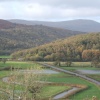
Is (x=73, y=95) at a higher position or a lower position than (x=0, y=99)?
lower

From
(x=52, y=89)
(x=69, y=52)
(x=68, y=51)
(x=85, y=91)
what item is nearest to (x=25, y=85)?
(x=85, y=91)

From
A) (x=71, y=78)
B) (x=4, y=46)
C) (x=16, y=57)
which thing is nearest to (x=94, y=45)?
(x=16, y=57)

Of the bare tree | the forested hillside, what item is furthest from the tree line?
the bare tree

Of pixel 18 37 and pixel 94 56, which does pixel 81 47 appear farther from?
pixel 18 37

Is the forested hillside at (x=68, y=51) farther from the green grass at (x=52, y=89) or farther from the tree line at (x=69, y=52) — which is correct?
the green grass at (x=52, y=89)

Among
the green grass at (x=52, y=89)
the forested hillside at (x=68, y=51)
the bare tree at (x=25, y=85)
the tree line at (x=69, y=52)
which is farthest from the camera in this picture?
the forested hillside at (x=68, y=51)

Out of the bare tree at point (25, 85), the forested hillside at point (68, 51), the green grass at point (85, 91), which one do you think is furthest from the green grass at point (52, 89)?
the forested hillside at point (68, 51)

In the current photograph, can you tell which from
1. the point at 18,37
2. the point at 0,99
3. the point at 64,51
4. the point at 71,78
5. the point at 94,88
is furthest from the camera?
the point at 18,37

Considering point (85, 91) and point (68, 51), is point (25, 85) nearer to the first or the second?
point (85, 91)
